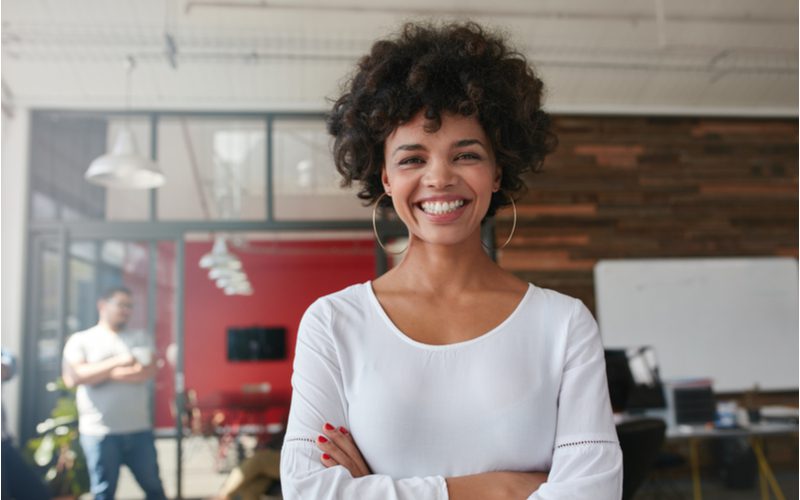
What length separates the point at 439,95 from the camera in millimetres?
1249

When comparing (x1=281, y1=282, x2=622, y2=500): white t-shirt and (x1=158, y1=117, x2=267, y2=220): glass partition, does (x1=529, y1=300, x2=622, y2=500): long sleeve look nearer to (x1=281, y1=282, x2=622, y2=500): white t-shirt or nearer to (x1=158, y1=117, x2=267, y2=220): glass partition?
(x1=281, y1=282, x2=622, y2=500): white t-shirt

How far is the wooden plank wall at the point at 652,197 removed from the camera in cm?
616

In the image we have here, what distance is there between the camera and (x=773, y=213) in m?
6.54

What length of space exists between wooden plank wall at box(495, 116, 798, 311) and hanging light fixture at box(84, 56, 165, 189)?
2877 mm

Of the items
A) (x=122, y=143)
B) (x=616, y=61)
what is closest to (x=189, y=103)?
(x=122, y=143)

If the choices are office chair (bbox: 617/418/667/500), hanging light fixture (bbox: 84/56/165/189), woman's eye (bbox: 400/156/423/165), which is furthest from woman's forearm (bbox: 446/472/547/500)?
hanging light fixture (bbox: 84/56/165/189)

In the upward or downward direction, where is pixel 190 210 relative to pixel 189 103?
downward

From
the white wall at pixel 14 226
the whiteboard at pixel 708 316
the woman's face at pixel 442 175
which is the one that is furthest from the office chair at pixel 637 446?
the white wall at pixel 14 226

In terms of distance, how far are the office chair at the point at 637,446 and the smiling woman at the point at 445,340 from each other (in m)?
2.05

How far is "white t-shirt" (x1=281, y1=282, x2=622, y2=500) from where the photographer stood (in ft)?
3.83

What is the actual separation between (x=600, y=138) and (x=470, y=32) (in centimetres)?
535

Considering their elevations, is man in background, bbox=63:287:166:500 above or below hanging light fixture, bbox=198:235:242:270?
below

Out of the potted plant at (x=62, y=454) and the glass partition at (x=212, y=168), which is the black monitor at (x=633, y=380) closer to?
the glass partition at (x=212, y=168)

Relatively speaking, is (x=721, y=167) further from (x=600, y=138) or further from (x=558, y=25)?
(x=558, y=25)
